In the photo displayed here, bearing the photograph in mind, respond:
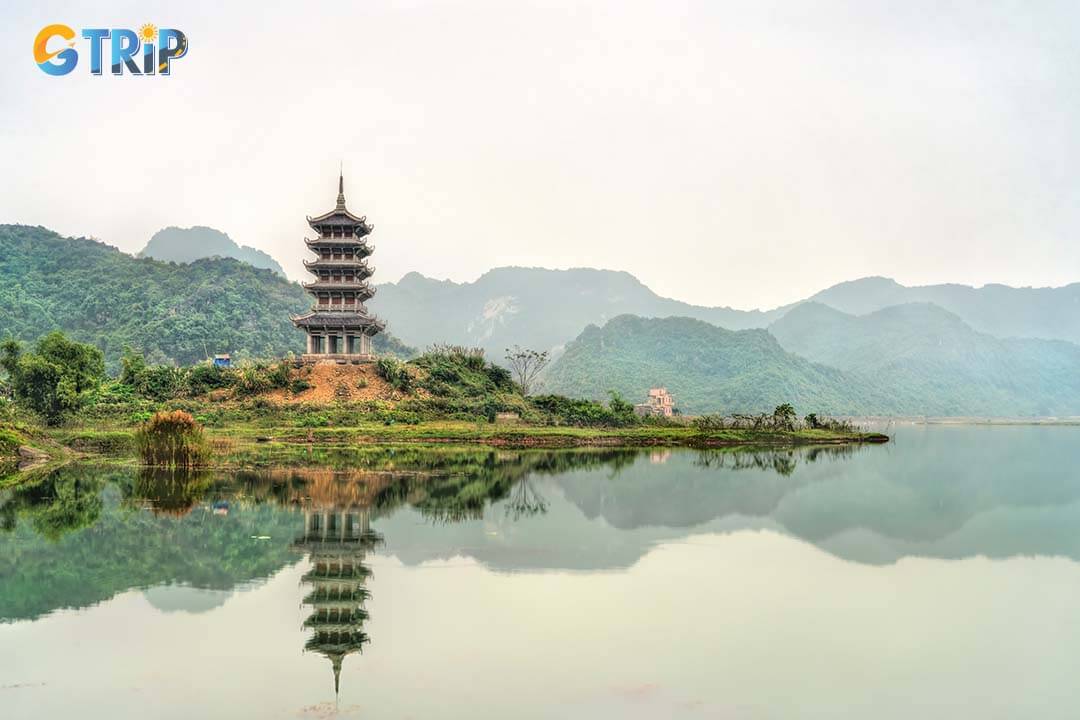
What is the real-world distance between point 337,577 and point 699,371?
133633 mm

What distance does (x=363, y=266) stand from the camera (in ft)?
191

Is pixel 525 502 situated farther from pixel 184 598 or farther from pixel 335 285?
pixel 335 285

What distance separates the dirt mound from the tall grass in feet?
62.2

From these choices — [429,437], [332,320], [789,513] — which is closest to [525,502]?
[789,513]

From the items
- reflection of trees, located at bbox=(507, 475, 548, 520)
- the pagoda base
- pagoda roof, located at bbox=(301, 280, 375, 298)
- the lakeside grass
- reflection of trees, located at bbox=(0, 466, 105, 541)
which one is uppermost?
pagoda roof, located at bbox=(301, 280, 375, 298)

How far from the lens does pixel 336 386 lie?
2119 inches

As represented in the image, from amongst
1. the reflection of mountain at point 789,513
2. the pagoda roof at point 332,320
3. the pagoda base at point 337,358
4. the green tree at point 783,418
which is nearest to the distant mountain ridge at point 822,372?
the green tree at point 783,418

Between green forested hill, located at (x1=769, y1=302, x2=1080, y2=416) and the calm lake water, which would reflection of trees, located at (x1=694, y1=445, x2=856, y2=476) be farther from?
green forested hill, located at (x1=769, y1=302, x2=1080, y2=416)

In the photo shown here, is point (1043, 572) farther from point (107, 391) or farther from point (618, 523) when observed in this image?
point (107, 391)

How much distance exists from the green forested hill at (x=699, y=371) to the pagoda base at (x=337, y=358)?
71.7 m

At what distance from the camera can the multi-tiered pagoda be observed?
57625 millimetres

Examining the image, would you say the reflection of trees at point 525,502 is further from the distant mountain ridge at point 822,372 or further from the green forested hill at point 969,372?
the green forested hill at point 969,372

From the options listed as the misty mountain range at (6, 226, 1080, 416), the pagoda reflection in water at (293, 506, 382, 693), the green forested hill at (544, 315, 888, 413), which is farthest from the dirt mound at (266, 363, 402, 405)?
the green forested hill at (544, 315, 888, 413)

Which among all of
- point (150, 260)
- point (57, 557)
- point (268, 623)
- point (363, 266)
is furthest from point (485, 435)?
point (150, 260)
